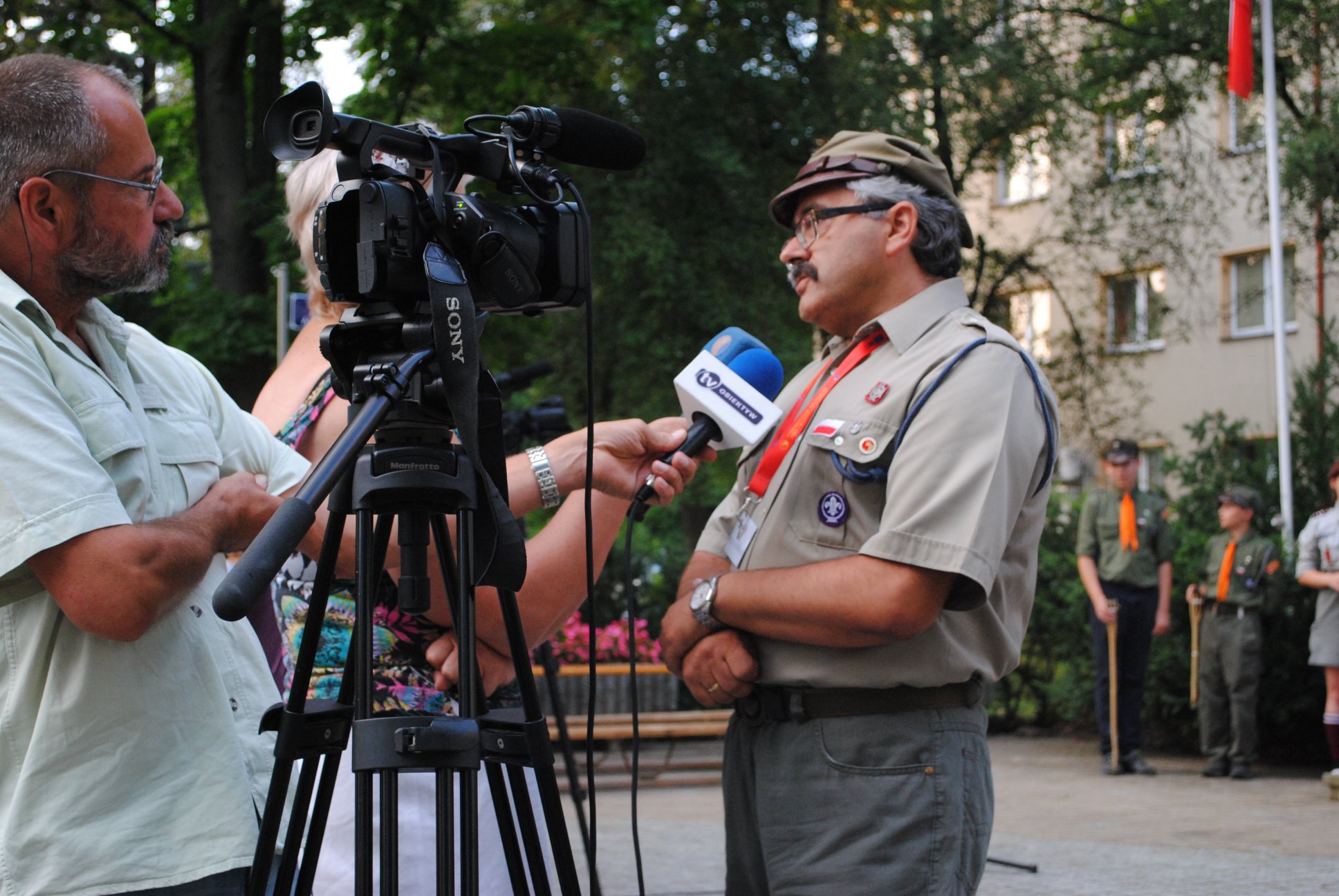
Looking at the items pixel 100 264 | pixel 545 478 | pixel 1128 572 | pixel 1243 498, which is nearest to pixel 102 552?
pixel 100 264

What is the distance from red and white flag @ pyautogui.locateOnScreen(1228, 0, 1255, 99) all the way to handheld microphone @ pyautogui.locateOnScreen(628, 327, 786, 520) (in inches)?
402

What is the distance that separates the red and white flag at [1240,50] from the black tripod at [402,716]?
36.6 feet

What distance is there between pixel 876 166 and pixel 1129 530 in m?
8.15

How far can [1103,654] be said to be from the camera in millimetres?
10555

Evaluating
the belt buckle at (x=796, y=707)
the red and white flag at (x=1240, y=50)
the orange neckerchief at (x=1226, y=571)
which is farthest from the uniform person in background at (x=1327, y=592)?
the belt buckle at (x=796, y=707)

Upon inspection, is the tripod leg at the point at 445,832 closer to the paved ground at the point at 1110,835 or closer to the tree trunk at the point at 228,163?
the paved ground at the point at 1110,835

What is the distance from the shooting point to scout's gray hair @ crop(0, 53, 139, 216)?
2094 mm

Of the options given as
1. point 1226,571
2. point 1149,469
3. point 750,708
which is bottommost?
point 750,708

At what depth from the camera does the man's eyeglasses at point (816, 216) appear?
2807 millimetres

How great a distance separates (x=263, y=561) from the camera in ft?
4.90

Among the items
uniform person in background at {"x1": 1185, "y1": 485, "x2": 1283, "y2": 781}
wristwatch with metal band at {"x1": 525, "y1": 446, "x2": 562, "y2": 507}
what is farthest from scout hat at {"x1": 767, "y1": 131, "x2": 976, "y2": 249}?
uniform person in background at {"x1": 1185, "y1": 485, "x2": 1283, "y2": 781}

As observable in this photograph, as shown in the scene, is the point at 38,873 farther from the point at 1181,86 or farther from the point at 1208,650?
the point at 1181,86

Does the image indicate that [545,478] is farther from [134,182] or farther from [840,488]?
[134,182]

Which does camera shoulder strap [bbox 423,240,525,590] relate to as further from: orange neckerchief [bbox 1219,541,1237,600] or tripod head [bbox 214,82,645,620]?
orange neckerchief [bbox 1219,541,1237,600]
